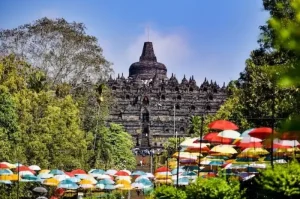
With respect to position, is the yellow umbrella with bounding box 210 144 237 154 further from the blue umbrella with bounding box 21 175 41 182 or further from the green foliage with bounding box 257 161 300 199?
the green foliage with bounding box 257 161 300 199

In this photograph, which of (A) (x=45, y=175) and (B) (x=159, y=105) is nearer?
(A) (x=45, y=175)

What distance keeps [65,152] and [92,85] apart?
9.10 m

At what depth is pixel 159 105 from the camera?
6831 centimetres

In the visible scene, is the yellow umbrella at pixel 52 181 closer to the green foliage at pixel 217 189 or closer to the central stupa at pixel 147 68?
the green foliage at pixel 217 189

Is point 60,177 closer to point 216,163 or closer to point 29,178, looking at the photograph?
point 29,178

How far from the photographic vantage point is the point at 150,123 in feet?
219

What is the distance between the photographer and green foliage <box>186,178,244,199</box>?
10.9 meters

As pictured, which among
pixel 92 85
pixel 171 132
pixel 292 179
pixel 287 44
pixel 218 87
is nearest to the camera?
pixel 287 44

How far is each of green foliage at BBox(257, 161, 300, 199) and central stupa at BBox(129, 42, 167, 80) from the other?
2620 inches

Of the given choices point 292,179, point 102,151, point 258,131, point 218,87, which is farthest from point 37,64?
point 218,87

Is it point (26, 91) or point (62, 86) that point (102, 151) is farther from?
point (26, 91)

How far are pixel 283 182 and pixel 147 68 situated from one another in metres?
68.6

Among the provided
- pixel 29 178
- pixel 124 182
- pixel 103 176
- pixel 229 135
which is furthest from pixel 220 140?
pixel 103 176

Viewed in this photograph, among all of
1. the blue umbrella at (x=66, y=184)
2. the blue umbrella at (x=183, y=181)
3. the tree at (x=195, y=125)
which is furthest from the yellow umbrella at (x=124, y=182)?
the tree at (x=195, y=125)
